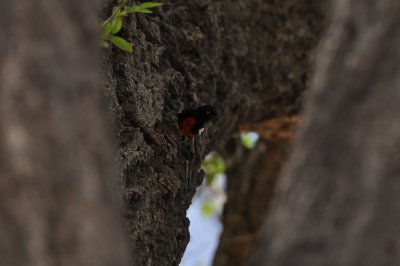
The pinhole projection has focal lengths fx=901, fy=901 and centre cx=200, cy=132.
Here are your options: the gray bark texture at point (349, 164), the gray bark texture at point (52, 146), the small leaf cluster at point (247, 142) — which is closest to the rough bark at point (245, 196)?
the small leaf cluster at point (247, 142)

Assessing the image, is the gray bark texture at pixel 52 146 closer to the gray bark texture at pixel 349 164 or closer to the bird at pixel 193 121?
the gray bark texture at pixel 349 164

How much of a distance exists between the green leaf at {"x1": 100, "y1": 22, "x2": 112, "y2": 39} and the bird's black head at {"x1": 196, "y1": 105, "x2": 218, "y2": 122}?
112cm

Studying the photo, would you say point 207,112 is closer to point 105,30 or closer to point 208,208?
point 105,30

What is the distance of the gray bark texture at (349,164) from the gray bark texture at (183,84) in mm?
2034

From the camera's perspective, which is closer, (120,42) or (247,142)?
(120,42)

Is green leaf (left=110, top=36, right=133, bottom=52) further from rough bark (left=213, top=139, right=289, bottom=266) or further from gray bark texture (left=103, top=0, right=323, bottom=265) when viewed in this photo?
rough bark (left=213, top=139, right=289, bottom=266)

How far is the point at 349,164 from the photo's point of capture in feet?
5.94

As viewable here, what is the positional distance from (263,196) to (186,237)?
3879mm

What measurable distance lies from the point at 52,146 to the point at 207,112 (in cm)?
324

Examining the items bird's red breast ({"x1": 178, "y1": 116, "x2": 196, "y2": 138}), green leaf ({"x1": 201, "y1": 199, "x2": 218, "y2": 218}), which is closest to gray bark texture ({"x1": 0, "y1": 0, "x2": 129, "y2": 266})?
bird's red breast ({"x1": 178, "y1": 116, "x2": 196, "y2": 138})

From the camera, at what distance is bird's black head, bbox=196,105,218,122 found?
483 cm

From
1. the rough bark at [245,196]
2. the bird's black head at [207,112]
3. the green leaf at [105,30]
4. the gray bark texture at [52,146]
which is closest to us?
the gray bark texture at [52,146]

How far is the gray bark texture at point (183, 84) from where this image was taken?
13.4 feet

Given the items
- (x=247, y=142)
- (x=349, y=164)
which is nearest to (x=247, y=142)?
(x=247, y=142)
